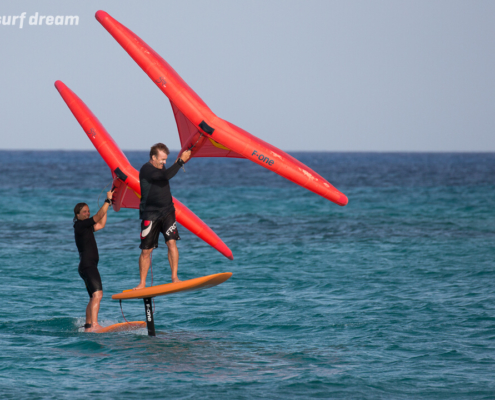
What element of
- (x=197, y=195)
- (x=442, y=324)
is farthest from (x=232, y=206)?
(x=442, y=324)

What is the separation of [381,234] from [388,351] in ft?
47.9

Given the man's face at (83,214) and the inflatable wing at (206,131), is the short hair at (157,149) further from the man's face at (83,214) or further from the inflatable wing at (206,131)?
the man's face at (83,214)

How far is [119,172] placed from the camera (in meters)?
11.0

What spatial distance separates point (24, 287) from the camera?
578 inches

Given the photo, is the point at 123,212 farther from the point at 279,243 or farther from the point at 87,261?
the point at 87,261

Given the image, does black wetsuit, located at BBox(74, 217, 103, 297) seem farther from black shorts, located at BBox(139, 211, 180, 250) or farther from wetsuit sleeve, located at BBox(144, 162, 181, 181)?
wetsuit sleeve, located at BBox(144, 162, 181, 181)

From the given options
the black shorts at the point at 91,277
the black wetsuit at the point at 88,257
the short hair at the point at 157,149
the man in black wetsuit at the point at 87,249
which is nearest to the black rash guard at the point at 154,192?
the short hair at the point at 157,149

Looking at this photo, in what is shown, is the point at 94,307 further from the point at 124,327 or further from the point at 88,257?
the point at 88,257

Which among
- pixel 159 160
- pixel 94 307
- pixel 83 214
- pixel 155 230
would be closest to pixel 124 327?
pixel 94 307

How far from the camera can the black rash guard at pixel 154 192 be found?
361 inches

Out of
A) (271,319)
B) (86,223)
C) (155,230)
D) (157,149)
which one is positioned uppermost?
(157,149)

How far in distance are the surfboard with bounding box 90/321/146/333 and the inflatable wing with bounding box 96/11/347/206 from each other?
3.33 meters

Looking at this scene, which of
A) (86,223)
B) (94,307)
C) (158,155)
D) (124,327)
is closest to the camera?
(158,155)

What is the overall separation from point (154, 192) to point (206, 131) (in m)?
1.37
